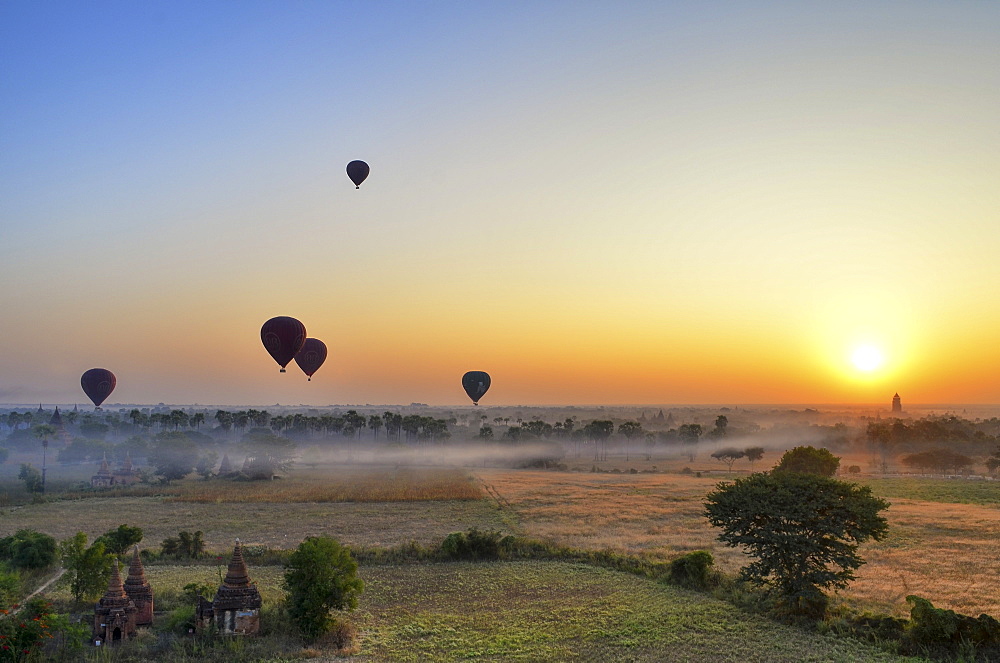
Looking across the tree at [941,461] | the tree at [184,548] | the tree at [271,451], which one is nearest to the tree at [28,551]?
the tree at [184,548]

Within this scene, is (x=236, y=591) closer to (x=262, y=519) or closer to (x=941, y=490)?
(x=262, y=519)

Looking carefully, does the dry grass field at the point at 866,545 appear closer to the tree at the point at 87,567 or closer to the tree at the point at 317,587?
the tree at the point at 317,587

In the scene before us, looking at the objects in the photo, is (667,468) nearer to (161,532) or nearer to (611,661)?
(161,532)

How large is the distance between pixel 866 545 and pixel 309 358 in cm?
3972

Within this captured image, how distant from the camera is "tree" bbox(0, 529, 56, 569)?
109 ft

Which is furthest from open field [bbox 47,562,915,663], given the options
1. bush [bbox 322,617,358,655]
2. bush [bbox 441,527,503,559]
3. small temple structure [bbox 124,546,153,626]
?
small temple structure [bbox 124,546,153,626]

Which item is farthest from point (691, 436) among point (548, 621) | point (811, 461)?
point (548, 621)

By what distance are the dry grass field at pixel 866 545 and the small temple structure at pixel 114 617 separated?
2648 centimetres

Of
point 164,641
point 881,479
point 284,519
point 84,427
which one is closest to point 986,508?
point 881,479

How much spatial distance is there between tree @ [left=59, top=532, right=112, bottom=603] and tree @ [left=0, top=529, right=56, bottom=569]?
7.68 meters

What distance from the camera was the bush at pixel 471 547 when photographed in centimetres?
3862

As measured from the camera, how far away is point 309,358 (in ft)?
162

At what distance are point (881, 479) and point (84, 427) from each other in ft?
485

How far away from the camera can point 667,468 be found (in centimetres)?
11200
